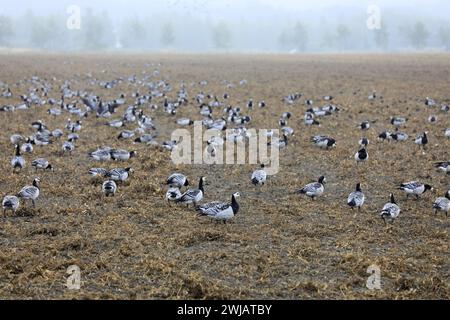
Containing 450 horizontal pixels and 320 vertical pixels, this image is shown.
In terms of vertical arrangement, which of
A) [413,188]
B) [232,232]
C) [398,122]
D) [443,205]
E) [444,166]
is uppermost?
[398,122]

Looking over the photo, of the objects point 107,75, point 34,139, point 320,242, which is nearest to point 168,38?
point 107,75

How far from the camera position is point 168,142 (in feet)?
68.3

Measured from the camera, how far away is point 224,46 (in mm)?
167250

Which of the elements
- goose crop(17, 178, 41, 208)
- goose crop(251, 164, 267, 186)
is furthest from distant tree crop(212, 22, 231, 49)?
goose crop(17, 178, 41, 208)

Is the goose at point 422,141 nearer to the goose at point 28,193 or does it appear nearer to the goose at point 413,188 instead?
the goose at point 413,188

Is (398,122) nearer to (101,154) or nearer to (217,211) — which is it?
(101,154)

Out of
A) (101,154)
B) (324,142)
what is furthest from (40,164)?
A: (324,142)

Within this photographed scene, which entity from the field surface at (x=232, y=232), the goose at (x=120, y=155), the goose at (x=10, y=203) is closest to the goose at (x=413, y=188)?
the field surface at (x=232, y=232)

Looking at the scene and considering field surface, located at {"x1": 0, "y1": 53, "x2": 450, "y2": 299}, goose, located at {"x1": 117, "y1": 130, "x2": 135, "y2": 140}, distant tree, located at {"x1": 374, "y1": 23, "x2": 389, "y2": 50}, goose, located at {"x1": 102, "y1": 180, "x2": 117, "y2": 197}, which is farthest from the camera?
distant tree, located at {"x1": 374, "y1": 23, "x2": 389, "y2": 50}

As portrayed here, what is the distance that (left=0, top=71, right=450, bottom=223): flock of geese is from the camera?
523 inches

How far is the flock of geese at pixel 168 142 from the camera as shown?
1328cm

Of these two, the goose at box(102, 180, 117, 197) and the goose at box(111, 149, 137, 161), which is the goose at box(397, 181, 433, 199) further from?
the goose at box(111, 149, 137, 161)

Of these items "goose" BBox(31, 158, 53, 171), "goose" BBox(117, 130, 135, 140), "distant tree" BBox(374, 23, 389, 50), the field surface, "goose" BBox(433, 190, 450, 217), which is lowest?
the field surface
